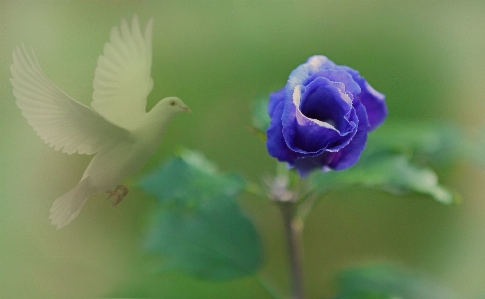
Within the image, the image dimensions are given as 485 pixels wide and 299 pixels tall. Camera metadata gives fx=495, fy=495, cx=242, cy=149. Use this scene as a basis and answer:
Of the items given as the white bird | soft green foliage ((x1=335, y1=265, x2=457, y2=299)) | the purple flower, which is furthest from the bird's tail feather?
soft green foliage ((x1=335, y1=265, x2=457, y2=299))

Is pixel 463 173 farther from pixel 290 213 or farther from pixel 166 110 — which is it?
pixel 166 110

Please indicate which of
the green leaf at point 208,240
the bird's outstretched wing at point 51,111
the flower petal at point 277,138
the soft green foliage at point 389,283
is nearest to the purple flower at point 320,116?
the flower petal at point 277,138

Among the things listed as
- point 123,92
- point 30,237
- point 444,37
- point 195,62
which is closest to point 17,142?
point 30,237

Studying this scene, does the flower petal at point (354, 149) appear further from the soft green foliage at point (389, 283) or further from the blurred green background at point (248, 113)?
the soft green foliage at point (389, 283)

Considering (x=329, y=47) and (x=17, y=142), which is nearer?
(x=17, y=142)

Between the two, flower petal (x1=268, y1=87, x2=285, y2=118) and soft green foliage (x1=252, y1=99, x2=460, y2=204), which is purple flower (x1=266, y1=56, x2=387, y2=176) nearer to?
flower petal (x1=268, y1=87, x2=285, y2=118)

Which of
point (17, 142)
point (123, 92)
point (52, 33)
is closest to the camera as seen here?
point (123, 92)
